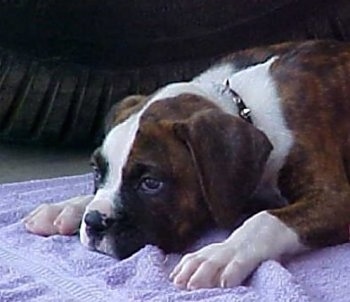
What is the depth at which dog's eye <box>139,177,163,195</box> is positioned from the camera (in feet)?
6.59

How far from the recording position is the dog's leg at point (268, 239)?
188cm

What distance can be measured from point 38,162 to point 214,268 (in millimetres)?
1154

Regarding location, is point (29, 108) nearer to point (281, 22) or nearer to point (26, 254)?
point (281, 22)

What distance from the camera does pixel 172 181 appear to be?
2021 mm

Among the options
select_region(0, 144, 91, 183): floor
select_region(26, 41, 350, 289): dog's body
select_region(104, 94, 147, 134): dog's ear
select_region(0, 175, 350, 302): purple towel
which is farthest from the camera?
select_region(0, 144, 91, 183): floor

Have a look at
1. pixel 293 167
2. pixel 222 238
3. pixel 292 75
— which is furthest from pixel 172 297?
pixel 292 75

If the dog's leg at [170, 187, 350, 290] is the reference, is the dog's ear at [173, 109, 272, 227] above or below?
above

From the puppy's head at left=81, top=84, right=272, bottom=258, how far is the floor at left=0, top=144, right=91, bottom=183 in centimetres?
78

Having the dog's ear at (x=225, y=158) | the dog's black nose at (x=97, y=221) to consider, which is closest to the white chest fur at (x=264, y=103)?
the dog's ear at (x=225, y=158)

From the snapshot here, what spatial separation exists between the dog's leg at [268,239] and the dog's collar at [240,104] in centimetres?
19

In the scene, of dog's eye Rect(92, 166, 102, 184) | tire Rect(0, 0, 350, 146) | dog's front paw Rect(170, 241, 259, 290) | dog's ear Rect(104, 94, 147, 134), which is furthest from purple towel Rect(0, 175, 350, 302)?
tire Rect(0, 0, 350, 146)

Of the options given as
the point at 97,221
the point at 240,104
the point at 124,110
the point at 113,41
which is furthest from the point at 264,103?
the point at 113,41

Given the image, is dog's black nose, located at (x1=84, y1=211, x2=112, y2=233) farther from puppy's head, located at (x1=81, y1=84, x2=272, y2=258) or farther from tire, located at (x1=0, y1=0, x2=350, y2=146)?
tire, located at (x1=0, y1=0, x2=350, y2=146)

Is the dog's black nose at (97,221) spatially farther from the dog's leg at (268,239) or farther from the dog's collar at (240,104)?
the dog's collar at (240,104)
